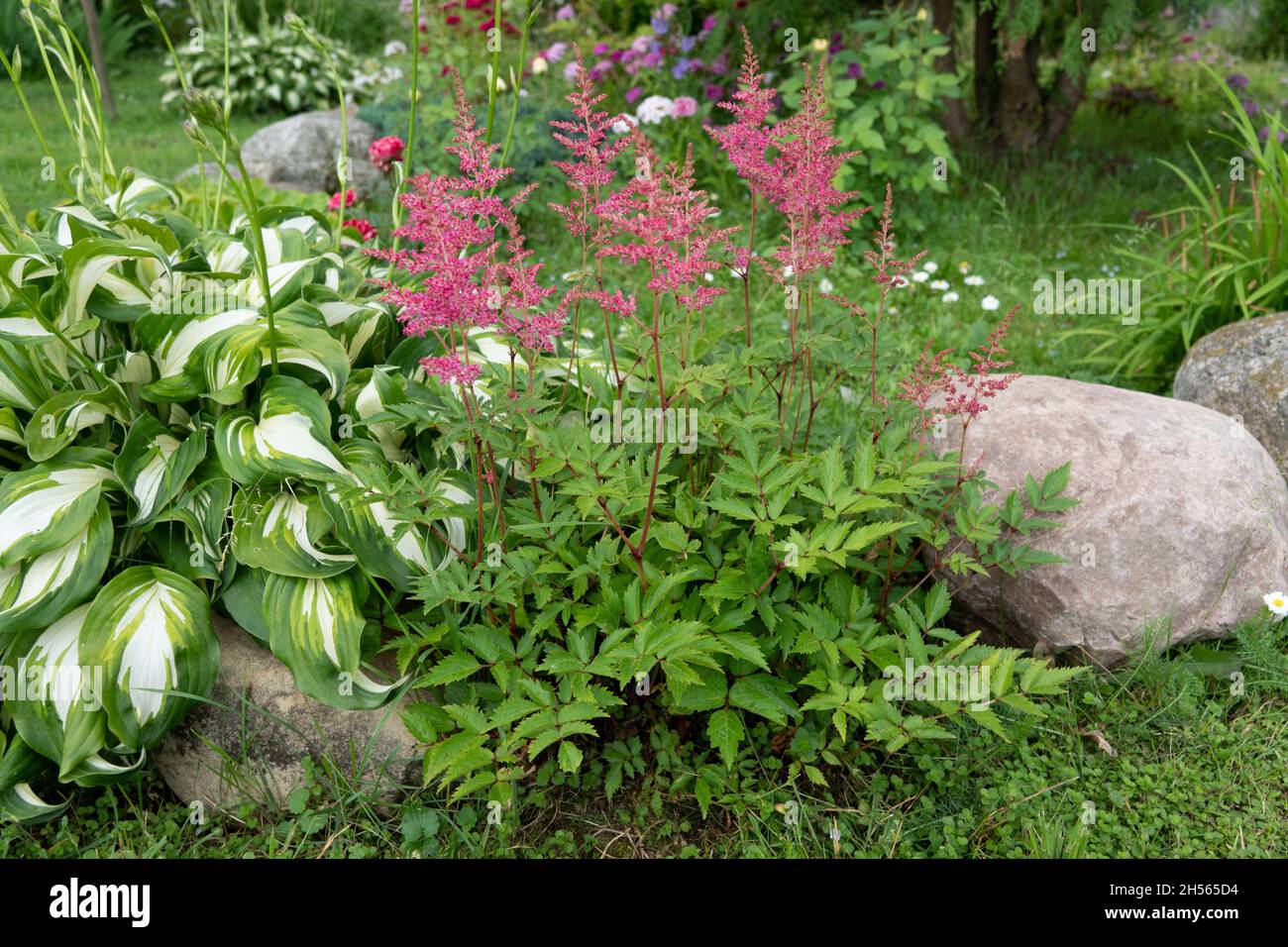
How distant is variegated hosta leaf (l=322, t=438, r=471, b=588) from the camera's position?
6.97 ft

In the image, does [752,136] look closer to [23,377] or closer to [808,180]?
[808,180]

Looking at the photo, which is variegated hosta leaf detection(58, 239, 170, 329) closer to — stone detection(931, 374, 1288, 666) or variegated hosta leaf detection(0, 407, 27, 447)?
variegated hosta leaf detection(0, 407, 27, 447)

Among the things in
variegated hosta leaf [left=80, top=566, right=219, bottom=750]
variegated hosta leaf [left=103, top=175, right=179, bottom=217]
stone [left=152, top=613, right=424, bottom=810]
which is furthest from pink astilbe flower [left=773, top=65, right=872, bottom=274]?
variegated hosta leaf [left=103, top=175, right=179, bottom=217]

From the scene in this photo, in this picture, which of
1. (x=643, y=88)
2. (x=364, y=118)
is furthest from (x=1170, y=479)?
(x=364, y=118)

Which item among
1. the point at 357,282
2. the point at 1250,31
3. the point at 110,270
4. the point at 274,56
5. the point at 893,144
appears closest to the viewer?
the point at 110,270

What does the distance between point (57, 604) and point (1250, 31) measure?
1143 centimetres

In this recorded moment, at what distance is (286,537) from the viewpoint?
2.18m

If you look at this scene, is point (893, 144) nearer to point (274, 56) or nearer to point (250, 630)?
point (250, 630)

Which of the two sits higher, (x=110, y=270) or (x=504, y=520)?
(x=110, y=270)

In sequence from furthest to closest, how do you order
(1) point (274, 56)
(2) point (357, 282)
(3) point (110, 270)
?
(1) point (274, 56) → (2) point (357, 282) → (3) point (110, 270)

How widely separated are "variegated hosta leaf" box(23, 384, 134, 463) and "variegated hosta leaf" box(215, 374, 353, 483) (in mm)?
307

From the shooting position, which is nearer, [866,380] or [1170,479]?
[1170,479]

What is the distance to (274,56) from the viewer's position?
8.70 metres

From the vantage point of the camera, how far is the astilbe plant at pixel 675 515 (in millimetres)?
1921
